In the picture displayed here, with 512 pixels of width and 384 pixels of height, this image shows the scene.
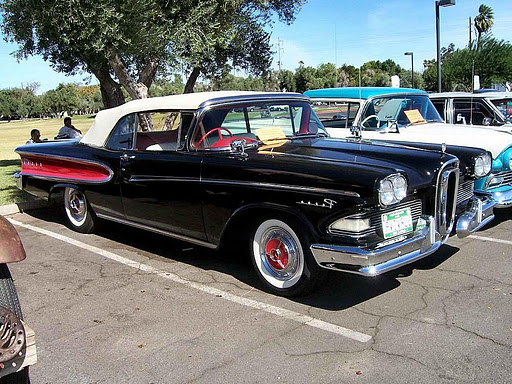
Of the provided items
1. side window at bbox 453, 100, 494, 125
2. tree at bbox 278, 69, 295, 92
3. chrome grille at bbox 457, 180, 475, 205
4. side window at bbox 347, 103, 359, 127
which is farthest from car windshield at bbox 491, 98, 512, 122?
tree at bbox 278, 69, 295, 92

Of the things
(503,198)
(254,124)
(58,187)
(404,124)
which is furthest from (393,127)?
(58,187)

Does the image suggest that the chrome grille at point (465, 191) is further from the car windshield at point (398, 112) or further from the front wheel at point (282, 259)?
the car windshield at point (398, 112)

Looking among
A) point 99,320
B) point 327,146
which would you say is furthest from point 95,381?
point 327,146

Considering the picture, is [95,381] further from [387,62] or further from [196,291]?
[387,62]

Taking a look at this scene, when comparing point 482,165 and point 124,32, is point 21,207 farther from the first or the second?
point 482,165

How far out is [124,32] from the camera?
367 inches

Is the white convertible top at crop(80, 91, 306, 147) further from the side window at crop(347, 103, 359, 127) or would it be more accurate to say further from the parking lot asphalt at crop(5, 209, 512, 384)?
the side window at crop(347, 103, 359, 127)

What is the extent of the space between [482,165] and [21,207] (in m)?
6.61

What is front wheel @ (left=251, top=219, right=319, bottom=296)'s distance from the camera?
4090 mm

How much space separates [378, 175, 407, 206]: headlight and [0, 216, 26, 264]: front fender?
2327mm

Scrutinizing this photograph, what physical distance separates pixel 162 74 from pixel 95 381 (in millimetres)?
10006

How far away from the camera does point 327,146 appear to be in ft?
15.9

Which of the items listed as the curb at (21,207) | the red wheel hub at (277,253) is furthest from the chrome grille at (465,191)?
the curb at (21,207)

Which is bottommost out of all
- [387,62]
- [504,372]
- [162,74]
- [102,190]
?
[504,372]
